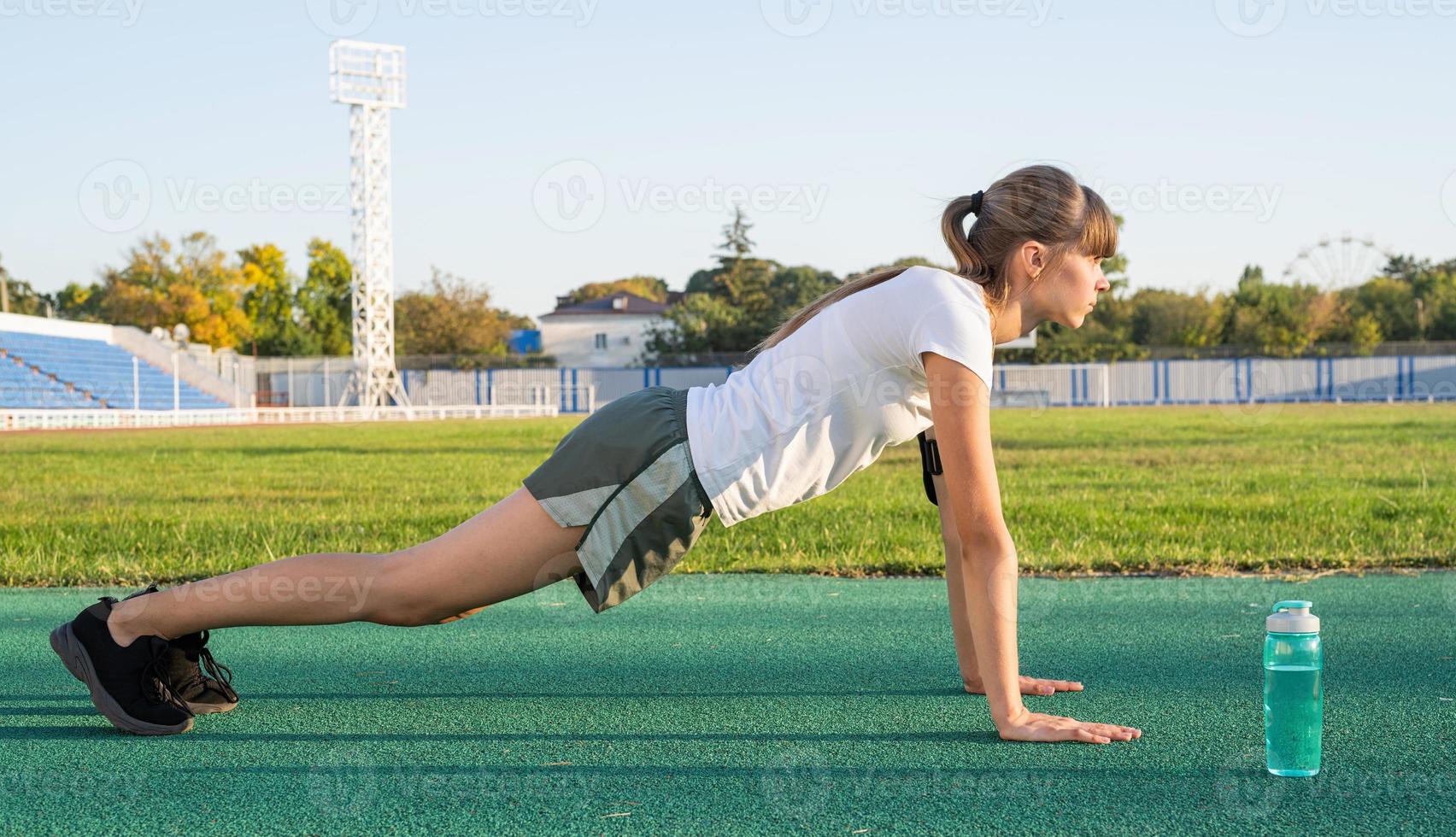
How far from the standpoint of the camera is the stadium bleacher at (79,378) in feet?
122

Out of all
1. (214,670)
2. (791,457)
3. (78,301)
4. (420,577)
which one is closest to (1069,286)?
(791,457)

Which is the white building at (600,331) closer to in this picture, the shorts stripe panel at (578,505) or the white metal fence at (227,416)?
the white metal fence at (227,416)

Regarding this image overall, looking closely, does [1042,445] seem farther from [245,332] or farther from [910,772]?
[245,332]

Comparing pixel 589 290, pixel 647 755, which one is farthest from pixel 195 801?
pixel 589 290

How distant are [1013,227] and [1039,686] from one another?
4.49ft

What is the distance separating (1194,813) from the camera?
8.10 ft

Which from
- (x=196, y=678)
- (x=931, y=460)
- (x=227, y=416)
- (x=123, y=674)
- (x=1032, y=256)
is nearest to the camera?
(x=1032, y=256)

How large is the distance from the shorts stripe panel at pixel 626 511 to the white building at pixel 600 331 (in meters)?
71.8

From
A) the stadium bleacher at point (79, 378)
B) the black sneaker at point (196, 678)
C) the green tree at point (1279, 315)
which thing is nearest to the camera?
the black sneaker at point (196, 678)

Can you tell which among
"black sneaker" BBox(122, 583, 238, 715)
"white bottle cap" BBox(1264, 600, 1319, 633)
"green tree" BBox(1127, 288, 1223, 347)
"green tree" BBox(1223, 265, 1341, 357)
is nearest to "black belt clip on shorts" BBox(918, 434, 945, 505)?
"white bottle cap" BBox(1264, 600, 1319, 633)

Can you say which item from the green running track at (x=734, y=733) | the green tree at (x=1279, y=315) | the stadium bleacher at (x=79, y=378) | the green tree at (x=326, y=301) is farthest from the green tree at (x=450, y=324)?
the green running track at (x=734, y=733)

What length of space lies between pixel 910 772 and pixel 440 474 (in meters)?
11.3

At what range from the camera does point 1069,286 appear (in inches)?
112

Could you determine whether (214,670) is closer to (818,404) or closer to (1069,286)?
(818,404)
